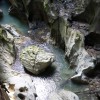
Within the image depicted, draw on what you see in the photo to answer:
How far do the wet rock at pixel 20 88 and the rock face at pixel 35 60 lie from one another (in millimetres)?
686

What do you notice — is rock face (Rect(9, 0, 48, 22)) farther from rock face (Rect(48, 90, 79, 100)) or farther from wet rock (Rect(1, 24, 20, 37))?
rock face (Rect(48, 90, 79, 100))

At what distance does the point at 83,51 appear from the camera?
12703 millimetres

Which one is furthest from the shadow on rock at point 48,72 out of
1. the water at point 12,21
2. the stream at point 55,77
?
the water at point 12,21

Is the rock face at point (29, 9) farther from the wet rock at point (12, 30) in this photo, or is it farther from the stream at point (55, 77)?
the stream at point (55, 77)

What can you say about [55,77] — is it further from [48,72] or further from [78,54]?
[78,54]

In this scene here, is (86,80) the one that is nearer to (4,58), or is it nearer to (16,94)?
(16,94)

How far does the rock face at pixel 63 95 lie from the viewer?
10.7m

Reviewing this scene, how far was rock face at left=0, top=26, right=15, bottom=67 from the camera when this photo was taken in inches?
515

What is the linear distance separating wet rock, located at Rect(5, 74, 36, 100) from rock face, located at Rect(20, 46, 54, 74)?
69 centimetres

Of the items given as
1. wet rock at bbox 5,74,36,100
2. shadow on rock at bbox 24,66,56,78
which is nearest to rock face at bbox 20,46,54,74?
shadow on rock at bbox 24,66,56,78

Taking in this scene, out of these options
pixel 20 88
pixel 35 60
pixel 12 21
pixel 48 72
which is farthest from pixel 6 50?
pixel 12 21

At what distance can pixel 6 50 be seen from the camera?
544 inches

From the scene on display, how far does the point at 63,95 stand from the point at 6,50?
184 inches

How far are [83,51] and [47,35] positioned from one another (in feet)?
13.8
